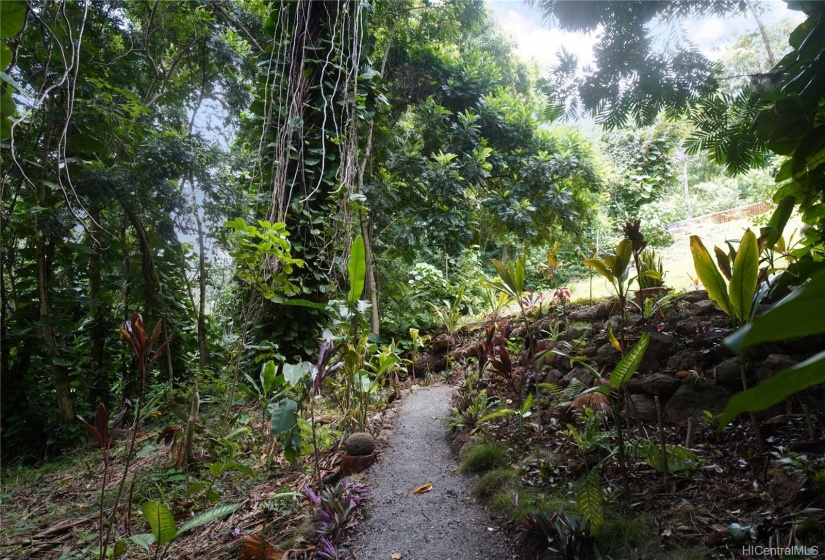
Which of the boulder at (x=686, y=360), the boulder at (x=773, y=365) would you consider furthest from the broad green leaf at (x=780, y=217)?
the boulder at (x=686, y=360)

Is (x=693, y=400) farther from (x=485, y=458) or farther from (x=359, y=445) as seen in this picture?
(x=359, y=445)

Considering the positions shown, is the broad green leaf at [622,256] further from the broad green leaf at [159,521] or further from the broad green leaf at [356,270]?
the broad green leaf at [159,521]

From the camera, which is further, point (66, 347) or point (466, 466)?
point (66, 347)

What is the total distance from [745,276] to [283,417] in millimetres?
2051

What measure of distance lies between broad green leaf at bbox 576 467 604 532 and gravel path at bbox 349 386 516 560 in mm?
397

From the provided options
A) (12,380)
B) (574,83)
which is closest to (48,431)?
(12,380)

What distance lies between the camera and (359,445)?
2504mm

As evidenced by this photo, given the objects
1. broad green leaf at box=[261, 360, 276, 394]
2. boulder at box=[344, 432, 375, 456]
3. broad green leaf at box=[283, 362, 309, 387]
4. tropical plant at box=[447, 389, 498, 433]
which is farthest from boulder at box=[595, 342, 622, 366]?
broad green leaf at box=[261, 360, 276, 394]

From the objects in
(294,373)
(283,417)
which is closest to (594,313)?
(294,373)

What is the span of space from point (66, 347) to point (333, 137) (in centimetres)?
296

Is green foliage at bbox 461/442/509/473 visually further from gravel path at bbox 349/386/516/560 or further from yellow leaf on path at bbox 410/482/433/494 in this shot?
yellow leaf on path at bbox 410/482/433/494

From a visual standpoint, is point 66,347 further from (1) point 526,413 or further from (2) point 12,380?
(1) point 526,413

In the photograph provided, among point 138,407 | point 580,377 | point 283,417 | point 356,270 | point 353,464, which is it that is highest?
point 356,270

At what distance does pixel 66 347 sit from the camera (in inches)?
136
